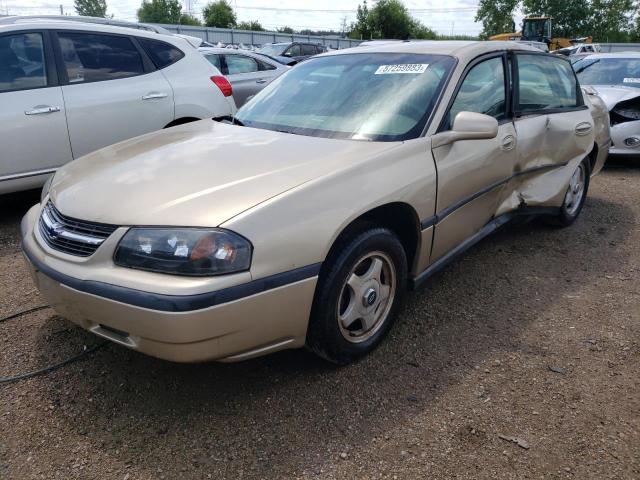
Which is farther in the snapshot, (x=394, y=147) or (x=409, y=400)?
(x=394, y=147)

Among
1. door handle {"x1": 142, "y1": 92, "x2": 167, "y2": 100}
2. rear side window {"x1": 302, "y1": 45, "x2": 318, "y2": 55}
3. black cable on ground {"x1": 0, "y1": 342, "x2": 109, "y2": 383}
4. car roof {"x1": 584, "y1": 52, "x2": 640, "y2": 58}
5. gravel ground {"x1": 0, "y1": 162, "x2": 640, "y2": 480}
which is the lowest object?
gravel ground {"x1": 0, "y1": 162, "x2": 640, "y2": 480}

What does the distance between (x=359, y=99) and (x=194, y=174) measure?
3.74ft

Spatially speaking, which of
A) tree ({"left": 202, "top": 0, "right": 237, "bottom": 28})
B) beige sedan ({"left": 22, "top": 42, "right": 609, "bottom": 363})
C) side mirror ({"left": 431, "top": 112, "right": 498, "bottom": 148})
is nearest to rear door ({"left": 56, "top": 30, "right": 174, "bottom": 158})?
beige sedan ({"left": 22, "top": 42, "right": 609, "bottom": 363})

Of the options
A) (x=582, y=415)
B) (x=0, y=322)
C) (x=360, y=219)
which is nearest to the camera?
(x=582, y=415)

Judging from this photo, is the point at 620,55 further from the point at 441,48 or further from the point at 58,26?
the point at 58,26

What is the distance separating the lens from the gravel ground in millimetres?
2039

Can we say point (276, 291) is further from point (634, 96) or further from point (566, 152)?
point (634, 96)

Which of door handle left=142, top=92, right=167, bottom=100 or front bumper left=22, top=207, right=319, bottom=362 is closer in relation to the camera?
front bumper left=22, top=207, right=319, bottom=362

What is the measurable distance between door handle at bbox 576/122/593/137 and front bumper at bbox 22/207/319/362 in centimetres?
312

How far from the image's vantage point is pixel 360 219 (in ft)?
8.11

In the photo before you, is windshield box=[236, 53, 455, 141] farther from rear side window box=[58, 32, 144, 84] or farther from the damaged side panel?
rear side window box=[58, 32, 144, 84]

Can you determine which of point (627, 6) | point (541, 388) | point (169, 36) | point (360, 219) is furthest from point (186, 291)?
point (627, 6)

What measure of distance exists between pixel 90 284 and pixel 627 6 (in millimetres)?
60684

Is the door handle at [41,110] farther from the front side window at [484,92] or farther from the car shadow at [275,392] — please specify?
the front side window at [484,92]
